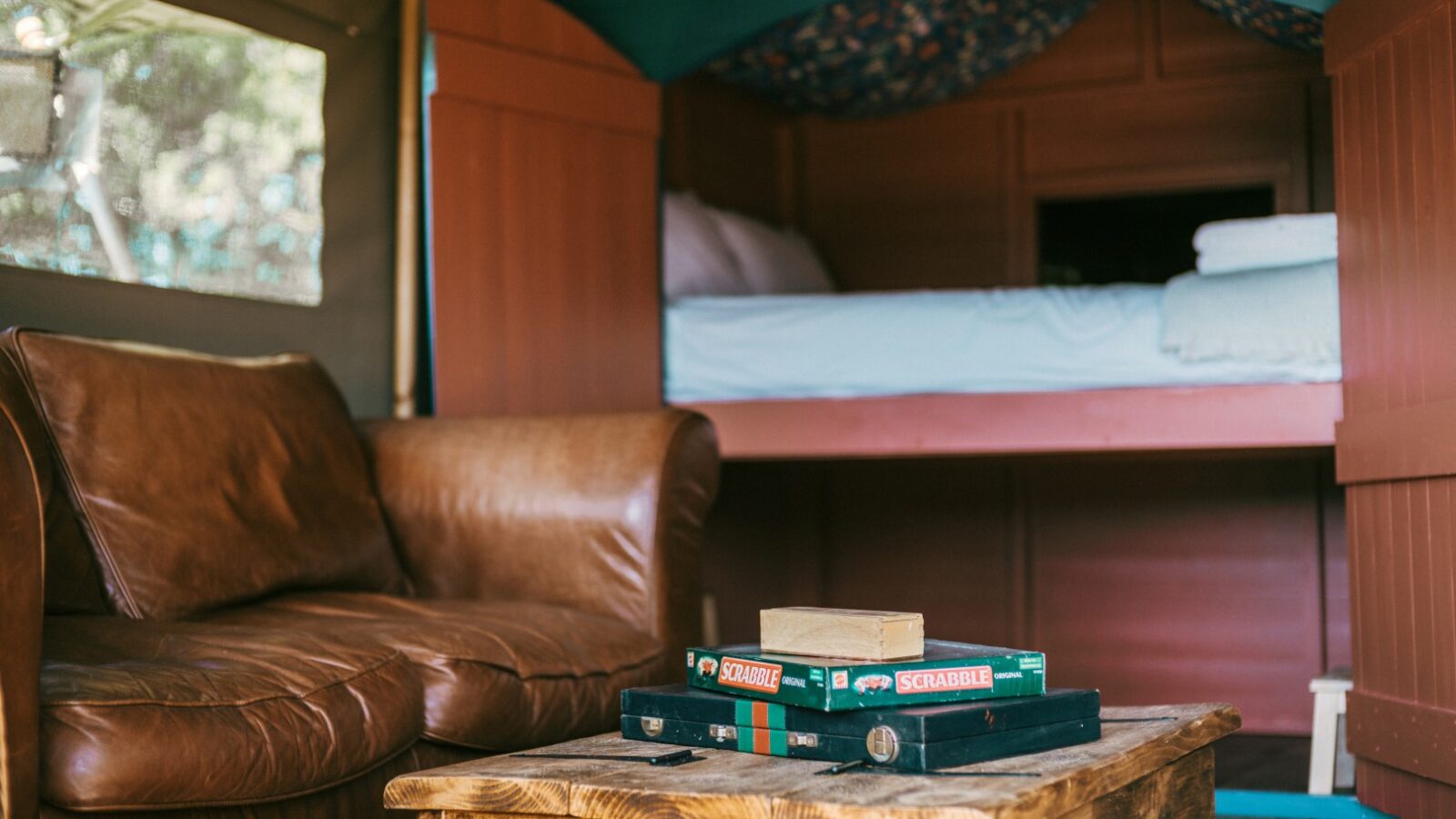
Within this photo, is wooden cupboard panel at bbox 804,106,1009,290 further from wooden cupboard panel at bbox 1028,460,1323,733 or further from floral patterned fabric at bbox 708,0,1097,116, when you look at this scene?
wooden cupboard panel at bbox 1028,460,1323,733

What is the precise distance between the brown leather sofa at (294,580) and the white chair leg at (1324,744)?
1242mm

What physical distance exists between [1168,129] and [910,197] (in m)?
0.89

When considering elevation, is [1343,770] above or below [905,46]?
below

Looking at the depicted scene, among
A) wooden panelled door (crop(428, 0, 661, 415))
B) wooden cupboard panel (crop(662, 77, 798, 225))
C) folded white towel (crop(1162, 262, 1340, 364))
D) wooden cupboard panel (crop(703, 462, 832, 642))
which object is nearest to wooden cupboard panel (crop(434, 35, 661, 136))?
wooden panelled door (crop(428, 0, 661, 415))

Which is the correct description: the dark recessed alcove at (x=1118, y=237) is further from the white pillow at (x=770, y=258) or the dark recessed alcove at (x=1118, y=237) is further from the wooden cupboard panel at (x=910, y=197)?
the white pillow at (x=770, y=258)

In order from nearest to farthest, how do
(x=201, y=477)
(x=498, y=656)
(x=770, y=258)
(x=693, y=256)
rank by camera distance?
(x=498, y=656) → (x=201, y=477) → (x=693, y=256) → (x=770, y=258)

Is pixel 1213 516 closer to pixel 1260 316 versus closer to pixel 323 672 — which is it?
A: pixel 1260 316

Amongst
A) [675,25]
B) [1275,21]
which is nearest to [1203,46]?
[1275,21]

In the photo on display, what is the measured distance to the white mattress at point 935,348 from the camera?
314 cm

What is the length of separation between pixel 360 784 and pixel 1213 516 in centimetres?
339

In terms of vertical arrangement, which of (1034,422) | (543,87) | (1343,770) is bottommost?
(1343,770)

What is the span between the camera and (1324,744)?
2746 mm

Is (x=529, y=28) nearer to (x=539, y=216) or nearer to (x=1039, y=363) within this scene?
(x=539, y=216)

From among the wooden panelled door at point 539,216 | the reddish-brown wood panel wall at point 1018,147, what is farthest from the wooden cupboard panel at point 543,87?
the reddish-brown wood panel wall at point 1018,147
